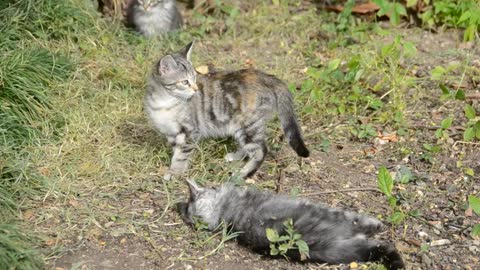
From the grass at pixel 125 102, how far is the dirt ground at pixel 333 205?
23 millimetres

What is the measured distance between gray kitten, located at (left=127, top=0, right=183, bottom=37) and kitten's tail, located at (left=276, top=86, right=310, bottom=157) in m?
2.59

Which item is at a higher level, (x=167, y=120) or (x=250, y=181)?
(x=167, y=120)

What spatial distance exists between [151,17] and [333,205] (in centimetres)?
348

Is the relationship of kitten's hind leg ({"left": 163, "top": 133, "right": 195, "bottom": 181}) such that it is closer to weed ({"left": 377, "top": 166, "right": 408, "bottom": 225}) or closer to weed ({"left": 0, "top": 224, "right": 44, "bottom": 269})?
weed ({"left": 0, "top": 224, "right": 44, "bottom": 269})

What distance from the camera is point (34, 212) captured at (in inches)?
205

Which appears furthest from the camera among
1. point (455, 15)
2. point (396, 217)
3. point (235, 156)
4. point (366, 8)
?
point (366, 8)

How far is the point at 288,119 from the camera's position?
5.57 metres

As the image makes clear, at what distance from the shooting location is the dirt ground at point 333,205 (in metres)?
4.72

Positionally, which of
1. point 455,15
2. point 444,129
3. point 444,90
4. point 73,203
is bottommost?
point 73,203

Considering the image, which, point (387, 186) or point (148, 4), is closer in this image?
point (387, 186)

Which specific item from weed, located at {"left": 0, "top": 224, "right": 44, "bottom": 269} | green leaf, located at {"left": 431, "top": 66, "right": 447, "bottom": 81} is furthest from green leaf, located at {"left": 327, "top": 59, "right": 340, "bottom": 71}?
weed, located at {"left": 0, "top": 224, "right": 44, "bottom": 269}

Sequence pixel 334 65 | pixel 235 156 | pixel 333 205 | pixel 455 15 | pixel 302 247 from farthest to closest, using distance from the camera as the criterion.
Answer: pixel 455 15 → pixel 334 65 → pixel 235 156 → pixel 333 205 → pixel 302 247

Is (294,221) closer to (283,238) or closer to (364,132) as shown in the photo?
(283,238)

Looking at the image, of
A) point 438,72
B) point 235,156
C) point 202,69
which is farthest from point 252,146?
point 438,72
